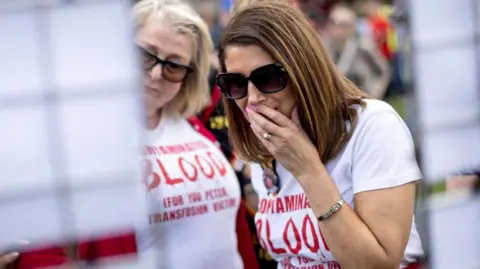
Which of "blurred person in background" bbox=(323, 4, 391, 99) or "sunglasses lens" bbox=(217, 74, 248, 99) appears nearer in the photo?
"sunglasses lens" bbox=(217, 74, 248, 99)

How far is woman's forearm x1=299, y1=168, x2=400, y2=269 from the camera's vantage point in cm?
155

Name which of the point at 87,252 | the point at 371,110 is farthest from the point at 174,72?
the point at 87,252

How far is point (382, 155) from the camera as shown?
1.61 m

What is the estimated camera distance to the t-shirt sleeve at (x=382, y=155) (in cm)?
160

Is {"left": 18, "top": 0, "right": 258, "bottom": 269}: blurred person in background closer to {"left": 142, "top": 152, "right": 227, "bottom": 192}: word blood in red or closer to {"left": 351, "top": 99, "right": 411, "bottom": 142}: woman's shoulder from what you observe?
{"left": 142, "top": 152, "right": 227, "bottom": 192}: word blood in red

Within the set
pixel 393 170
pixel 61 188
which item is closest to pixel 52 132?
pixel 61 188

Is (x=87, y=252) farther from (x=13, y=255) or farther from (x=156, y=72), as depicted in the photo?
(x=156, y=72)

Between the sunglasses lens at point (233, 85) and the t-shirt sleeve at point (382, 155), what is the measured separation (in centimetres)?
28

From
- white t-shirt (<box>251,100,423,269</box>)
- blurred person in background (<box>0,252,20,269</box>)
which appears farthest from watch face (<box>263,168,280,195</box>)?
blurred person in background (<box>0,252,20,269</box>)

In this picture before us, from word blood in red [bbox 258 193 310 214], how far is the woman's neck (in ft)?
1.84

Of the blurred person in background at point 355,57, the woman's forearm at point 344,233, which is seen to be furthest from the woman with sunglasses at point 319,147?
the blurred person in background at point 355,57

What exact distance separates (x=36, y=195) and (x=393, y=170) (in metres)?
0.74

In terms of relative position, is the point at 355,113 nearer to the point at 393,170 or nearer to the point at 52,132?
the point at 393,170

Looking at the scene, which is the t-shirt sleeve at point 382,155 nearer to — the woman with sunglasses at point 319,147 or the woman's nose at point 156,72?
the woman with sunglasses at point 319,147
